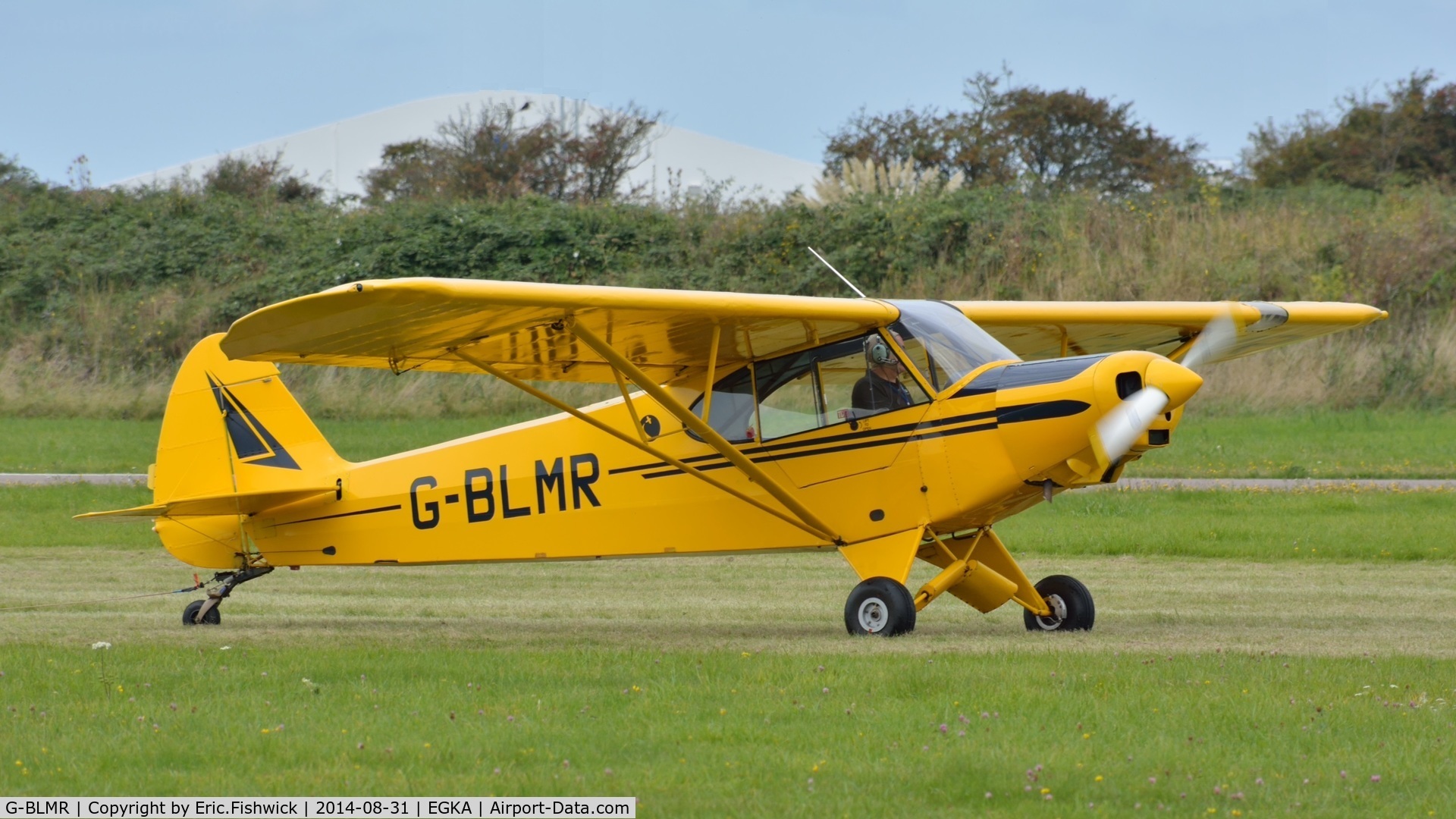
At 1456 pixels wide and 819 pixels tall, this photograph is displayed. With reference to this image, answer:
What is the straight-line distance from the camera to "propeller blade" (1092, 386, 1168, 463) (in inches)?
347

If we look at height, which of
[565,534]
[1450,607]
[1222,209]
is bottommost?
[1450,607]

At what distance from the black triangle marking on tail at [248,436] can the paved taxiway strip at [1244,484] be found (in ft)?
32.1

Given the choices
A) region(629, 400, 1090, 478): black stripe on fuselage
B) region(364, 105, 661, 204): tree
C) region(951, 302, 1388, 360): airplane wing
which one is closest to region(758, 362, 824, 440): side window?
region(629, 400, 1090, 478): black stripe on fuselage

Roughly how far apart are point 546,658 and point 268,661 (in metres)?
1.62

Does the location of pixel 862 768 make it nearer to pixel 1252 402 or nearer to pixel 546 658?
pixel 546 658

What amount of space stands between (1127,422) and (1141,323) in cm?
360

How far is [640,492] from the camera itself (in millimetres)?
11023

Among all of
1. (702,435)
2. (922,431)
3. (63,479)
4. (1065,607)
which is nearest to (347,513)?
(702,435)

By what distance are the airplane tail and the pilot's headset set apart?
4.63 metres

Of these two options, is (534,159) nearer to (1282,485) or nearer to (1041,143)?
(1041,143)

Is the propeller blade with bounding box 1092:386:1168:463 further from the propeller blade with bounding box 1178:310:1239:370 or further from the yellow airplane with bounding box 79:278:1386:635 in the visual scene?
the propeller blade with bounding box 1178:310:1239:370

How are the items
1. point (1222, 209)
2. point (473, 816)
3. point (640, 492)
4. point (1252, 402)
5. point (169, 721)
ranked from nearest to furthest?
1. point (473, 816)
2. point (169, 721)
3. point (640, 492)
4. point (1252, 402)
5. point (1222, 209)

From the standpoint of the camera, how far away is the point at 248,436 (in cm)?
1222

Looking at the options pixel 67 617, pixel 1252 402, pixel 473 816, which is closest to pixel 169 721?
pixel 473 816
